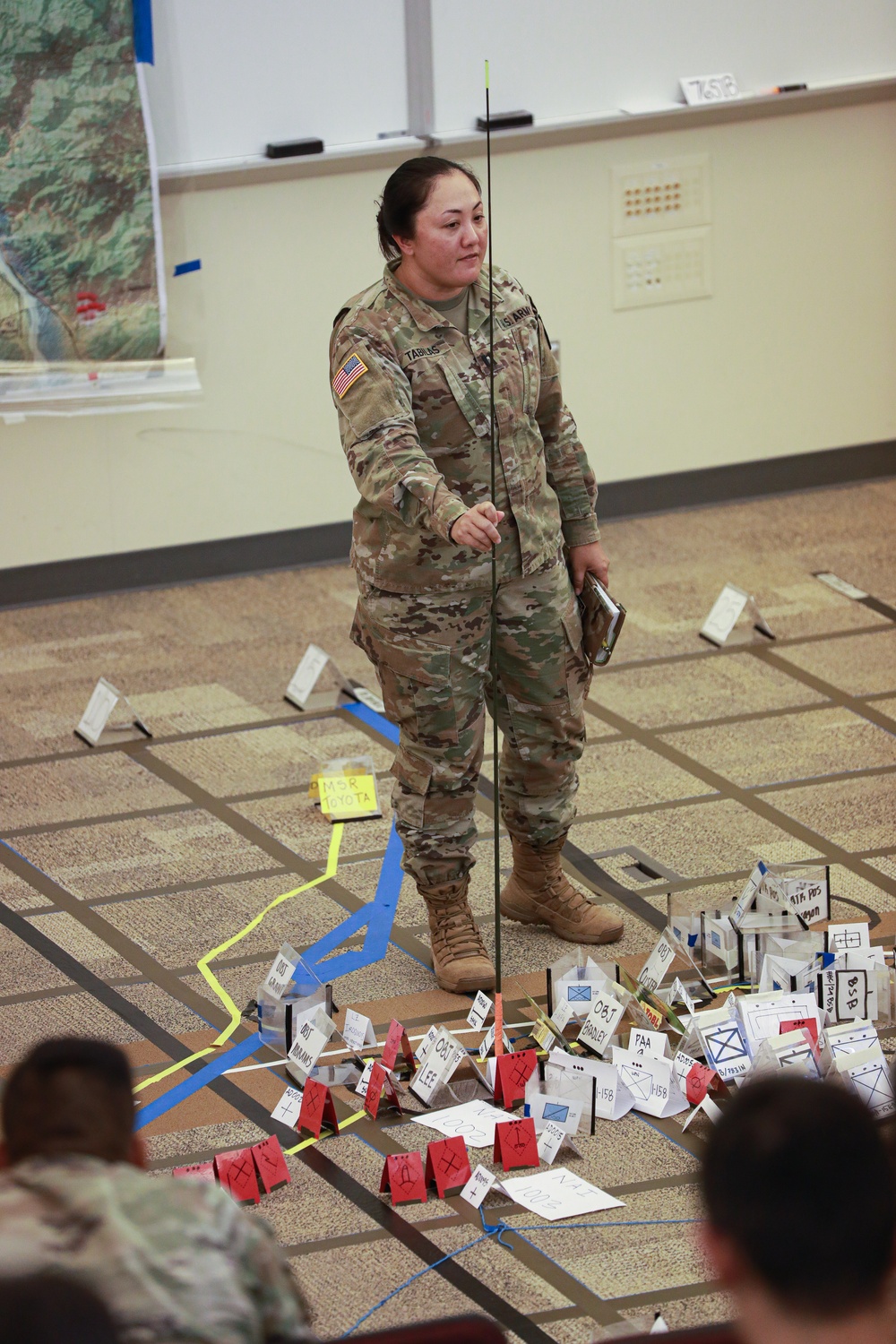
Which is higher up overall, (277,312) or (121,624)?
(277,312)

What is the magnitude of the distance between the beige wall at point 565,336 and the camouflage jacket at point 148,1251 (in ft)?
14.4

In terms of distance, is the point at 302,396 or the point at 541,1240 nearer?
the point at 541,1240

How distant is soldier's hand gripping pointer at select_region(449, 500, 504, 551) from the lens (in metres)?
2.92

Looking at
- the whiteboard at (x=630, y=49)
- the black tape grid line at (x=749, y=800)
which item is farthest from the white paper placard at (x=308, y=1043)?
the whiteboard at (x=630, y=49)

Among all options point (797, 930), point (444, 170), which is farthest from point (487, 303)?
point (797, 930)

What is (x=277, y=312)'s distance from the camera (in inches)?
228

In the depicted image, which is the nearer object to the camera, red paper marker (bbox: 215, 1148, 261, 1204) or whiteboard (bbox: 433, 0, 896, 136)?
red paper marker (bbox: 215, 1148, 261, 1204)

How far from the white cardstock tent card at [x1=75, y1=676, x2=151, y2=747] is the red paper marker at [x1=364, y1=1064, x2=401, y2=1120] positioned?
6.13 feet

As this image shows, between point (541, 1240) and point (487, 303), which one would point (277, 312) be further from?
point (541, 1240)

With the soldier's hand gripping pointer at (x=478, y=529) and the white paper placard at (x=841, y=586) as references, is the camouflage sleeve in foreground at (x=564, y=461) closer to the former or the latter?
the soldier's hand gripping pointer at (x=478, y=529)

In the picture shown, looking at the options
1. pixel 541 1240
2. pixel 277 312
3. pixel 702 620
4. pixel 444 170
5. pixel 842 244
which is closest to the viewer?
pixel 541 1240


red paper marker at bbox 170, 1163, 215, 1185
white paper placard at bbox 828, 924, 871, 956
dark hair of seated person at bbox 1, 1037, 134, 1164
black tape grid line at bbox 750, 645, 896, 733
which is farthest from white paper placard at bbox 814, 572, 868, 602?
dark hair of seated person at bbox 1, 1037, 134, 1164

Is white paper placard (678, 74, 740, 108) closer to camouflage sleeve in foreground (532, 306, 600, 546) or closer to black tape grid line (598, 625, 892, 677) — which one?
black tape grid line (598, 625, 892, 677)

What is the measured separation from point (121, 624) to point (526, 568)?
256 centimetres
